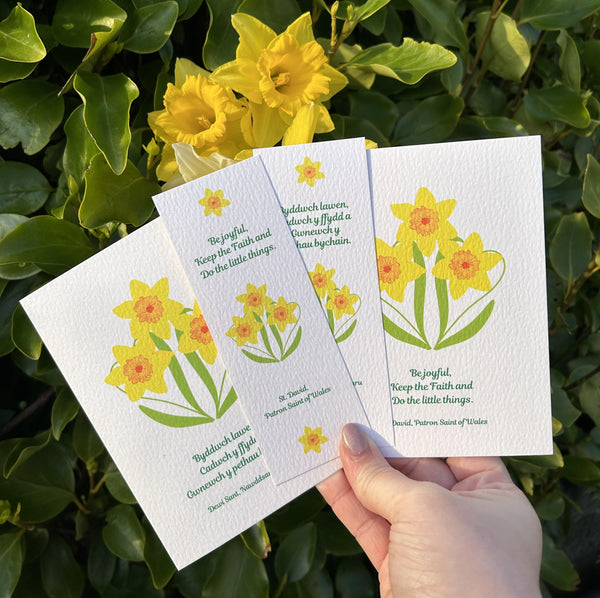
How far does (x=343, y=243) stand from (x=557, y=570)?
102 centimetres

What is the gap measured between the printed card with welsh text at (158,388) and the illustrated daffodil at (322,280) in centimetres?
19

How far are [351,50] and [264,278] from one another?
1.33 feet

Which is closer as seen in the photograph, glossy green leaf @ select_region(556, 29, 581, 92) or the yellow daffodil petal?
the yellow daffodil petal

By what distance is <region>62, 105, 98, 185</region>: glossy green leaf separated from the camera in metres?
0.79

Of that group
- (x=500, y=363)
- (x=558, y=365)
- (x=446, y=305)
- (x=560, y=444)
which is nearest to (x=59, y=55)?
(x=446, y=305)

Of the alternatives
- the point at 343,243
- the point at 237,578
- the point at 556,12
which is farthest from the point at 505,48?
the point at 237,578

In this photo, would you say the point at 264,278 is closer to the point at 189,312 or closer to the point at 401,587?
the point at 189,312

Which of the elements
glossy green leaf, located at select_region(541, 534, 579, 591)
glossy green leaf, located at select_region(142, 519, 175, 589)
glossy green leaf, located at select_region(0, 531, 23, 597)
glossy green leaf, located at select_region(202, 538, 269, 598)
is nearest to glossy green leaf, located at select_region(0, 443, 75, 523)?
glossy green leaf, located at select_region(0, 531, 23, 597)

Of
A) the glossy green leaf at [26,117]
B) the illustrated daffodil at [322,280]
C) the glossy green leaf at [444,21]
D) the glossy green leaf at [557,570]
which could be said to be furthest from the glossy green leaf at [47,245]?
the glossy green leaf at [557,570]

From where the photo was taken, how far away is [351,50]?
2.80 ft

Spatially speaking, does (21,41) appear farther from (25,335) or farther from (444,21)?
(444,21)

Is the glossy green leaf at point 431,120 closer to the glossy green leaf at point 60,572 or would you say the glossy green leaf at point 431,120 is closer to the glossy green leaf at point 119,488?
the glossy green leaf at point 119,488

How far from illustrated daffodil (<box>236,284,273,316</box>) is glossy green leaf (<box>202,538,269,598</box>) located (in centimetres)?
46

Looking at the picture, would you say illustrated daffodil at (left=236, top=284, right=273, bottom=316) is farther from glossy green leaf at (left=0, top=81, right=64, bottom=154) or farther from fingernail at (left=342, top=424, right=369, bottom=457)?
glossy green leaf at (left=0, top=81, right=64, bottom=154)
